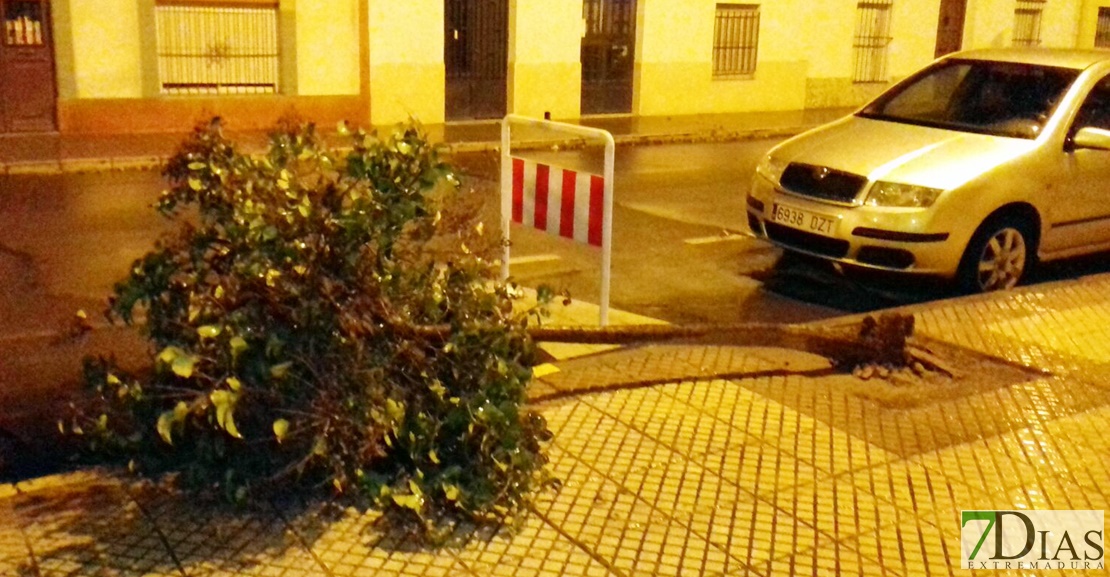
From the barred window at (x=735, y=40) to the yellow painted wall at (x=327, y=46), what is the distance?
7233 mm

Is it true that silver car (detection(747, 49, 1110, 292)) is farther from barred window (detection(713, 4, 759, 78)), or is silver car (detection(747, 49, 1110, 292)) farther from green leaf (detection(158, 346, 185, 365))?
barred window (detection(713, 4, 759, 78))

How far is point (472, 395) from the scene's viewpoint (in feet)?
14.6

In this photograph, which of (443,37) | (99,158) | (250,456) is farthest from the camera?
(443,37)

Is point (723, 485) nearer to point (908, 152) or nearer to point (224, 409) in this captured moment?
point (224, 409)

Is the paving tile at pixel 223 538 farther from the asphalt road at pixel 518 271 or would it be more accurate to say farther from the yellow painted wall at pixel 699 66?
the yellow painted wall at pixel 699 66

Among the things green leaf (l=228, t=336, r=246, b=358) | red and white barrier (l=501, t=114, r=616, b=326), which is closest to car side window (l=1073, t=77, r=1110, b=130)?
red and white barrier (l=501, t=114, r=616, b=326)

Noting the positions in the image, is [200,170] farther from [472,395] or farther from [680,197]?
[680,197]

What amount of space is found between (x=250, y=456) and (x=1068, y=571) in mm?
3003

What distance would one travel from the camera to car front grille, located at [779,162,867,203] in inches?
311

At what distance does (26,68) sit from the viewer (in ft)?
48.8

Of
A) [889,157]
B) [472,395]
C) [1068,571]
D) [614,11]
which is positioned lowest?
[1068,571]

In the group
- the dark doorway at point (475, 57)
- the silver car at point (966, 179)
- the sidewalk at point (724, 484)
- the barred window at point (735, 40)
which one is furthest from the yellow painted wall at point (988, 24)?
the sidewalk at point (724, 484)

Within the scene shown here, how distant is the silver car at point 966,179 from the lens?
25.5 ft

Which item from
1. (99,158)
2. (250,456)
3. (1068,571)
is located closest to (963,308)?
(1068,571)
